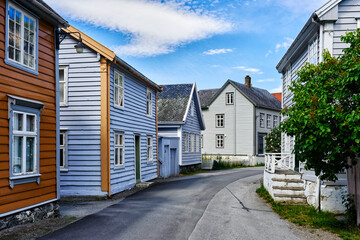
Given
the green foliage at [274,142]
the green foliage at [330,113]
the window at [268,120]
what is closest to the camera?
the green foliage at [330,113]

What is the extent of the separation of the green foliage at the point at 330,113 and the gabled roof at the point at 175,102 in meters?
16.8

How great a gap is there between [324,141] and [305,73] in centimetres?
202

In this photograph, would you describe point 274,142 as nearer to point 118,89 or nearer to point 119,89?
point 119,89

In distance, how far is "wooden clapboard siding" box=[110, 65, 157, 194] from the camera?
14688 millimetres

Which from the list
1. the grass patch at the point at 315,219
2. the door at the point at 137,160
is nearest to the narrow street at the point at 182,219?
the grass patch at the point at 315,219

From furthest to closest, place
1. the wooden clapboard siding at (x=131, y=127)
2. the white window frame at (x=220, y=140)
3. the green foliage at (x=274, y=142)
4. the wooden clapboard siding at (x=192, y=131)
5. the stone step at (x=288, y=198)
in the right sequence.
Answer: the white window frame at (x=220, y=140)
the green foliage at (x=274, y=142)
the wooden clapboard siding at (x=192, y=131)
the wooden clapboard siding at (x=131, y=127)
the stone step at (x=288, y=198)

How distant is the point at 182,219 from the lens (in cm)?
995

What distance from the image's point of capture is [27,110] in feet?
29.5

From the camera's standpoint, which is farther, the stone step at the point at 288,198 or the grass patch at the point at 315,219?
the stone step at the point at 288,198

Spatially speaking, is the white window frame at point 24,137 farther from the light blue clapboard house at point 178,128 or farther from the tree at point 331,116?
the light blue clapboard house at point 178,128

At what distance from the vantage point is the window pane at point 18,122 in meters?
8.67

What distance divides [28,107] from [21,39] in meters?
1.78

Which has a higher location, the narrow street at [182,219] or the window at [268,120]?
the window at [268,120]

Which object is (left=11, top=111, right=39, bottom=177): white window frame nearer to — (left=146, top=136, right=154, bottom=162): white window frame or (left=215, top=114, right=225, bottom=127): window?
(left=146, top=136, right=154, bottom=162): white window frame
